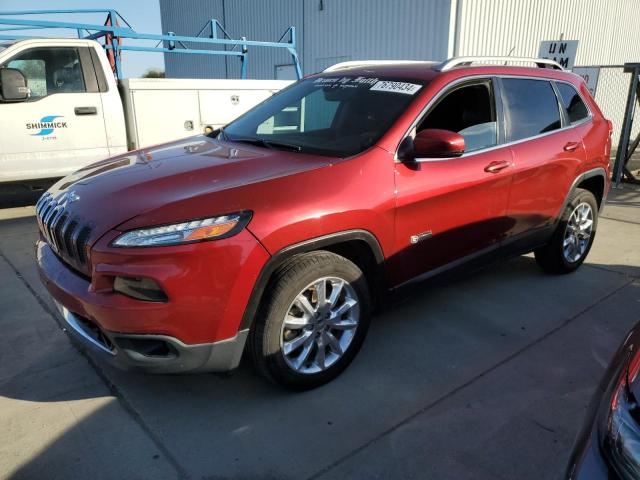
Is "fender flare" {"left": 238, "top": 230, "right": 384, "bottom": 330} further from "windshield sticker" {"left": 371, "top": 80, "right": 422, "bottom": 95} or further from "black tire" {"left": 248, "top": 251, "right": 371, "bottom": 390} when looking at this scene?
"windshield sticker" {"left": 371, "top": 80, "right": 422, "bottom": 95}

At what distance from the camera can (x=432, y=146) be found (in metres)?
2.93

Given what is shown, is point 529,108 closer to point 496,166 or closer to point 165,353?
point 496,166

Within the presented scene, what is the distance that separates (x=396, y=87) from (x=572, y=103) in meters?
1.96

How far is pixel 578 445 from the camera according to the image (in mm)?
1587

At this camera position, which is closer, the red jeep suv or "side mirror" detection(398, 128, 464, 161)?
the red jeep suv

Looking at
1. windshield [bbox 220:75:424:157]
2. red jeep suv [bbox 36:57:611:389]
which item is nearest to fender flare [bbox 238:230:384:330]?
red jeep suv [bbox 36:57:611:389]

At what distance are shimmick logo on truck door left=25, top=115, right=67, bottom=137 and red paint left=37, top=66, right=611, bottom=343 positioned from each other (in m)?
3.46

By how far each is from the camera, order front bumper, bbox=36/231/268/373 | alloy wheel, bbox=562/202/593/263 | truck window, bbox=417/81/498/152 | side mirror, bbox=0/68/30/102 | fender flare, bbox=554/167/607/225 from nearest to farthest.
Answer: front bumper, bbox=36/231/268/373
truck window, bbox=417/81/498/152
fender flare, bbox=554/167/607/225
alloy wheel, bbox=562/202/593/263
side mirror, bbox=0/68/30/102

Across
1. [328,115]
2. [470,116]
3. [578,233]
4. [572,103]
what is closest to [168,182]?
[328,115]

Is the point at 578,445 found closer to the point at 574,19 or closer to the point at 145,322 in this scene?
the point at 145,322

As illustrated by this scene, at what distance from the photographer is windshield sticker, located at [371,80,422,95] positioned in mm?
3246

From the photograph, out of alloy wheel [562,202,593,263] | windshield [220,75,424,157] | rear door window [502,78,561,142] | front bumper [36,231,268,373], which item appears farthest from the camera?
alloy wheel [562,202,593,263]

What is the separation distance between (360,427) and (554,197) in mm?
2595

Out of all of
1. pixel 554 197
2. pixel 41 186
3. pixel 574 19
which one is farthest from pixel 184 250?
pixel 574 19
